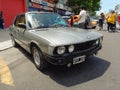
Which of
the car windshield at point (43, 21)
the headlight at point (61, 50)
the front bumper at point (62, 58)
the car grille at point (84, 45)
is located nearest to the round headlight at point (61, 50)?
the headlight at point (61, 50)

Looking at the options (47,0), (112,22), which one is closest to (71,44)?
(112,22)

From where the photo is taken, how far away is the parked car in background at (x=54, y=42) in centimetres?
435

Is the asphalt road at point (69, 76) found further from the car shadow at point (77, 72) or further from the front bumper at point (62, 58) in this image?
the front bumper at point (62, 58)

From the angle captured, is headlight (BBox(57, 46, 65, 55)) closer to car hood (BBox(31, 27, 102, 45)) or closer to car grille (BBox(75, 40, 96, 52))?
car hood (BBox(31, 27, 102, 45))

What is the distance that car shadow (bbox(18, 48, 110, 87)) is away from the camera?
4.41 meters

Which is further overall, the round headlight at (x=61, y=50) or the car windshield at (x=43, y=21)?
the car windshield at (x=43, y=21)

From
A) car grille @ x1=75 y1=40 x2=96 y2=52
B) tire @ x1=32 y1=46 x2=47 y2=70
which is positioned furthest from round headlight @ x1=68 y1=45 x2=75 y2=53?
tire @ x1=32 y1=46 x2=47 y2=70

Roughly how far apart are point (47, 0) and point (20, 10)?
39.9 ft

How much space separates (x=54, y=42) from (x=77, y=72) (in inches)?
44.4

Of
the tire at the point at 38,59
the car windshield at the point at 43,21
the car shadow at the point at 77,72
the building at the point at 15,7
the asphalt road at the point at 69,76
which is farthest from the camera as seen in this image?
the building at the point at 15,7

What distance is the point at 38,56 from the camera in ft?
16.8

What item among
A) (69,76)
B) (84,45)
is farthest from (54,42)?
(69,76)

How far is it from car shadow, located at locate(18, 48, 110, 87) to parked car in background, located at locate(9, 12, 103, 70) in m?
0.30

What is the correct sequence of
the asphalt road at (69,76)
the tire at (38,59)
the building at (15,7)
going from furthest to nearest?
1. the building at (15,7)
2. the tire at (38,59)
3. the asphalt road at (69,76)
